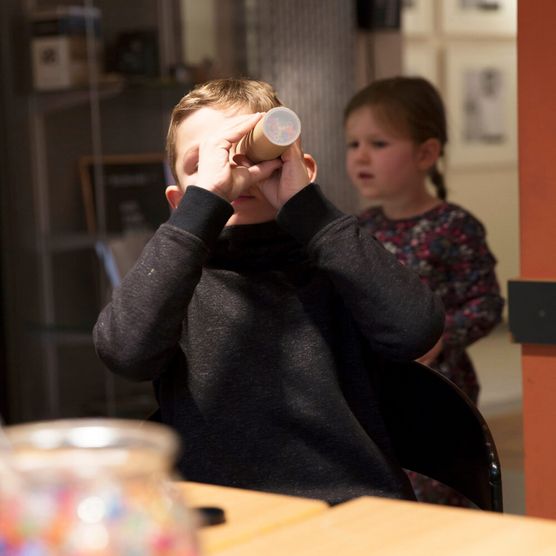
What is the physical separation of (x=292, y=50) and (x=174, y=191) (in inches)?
104

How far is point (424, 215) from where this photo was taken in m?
2.83

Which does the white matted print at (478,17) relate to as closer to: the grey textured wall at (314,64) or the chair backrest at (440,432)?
the grey textured wall at (314,64)

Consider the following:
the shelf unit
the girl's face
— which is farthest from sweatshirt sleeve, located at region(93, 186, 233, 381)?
the shelf unit

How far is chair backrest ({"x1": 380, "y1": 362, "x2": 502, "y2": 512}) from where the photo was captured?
5.04ft

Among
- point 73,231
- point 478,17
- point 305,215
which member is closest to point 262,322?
point 305,215

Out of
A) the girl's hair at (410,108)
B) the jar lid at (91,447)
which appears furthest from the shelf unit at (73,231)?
the jar lid at (91,447)

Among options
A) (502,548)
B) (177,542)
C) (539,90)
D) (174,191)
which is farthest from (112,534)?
(539,90)

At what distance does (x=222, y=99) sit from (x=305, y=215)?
246mm

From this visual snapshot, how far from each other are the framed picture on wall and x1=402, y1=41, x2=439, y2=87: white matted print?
8cm

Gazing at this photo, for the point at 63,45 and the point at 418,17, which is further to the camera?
the point at 418,17

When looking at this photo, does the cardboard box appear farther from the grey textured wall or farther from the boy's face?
the boy's face

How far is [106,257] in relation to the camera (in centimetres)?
421

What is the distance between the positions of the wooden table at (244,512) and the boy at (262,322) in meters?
0.45

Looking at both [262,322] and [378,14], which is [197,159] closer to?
[262,322]
